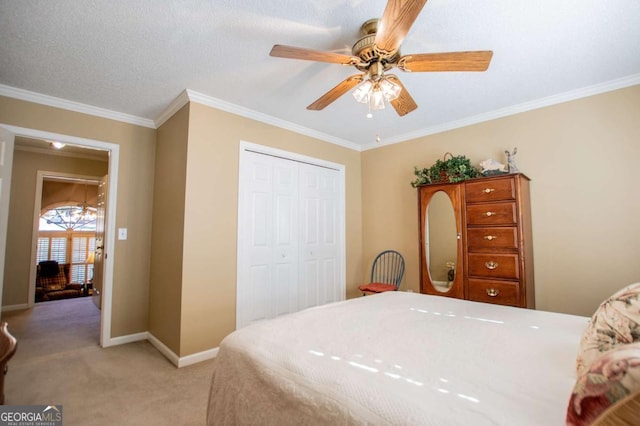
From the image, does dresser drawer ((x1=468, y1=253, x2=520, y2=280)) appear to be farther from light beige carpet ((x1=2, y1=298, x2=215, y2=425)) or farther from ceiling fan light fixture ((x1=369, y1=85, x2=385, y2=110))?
light beige carpet ((x1=2, y1=298, x2=215, y2=425))

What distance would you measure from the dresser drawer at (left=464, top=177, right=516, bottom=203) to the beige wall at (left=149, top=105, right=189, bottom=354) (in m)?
2.74

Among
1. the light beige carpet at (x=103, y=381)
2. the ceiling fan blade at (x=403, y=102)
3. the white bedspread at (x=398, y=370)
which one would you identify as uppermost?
the ceiling fan blade at (x=403, y=102)

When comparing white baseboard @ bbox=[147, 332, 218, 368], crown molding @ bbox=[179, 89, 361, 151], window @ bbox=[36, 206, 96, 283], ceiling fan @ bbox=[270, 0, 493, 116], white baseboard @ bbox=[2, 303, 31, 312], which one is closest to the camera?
ceiling fan @ bbox=[270, 0, 493, 116]

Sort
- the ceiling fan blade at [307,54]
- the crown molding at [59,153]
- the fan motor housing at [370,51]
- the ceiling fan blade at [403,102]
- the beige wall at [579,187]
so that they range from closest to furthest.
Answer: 1. the ceiling fan blade at [307,54]
2. the fan motor housing at [370,51]
3. the ceiling fan blade at [403,102]
4. the beige wall at [579,187]
5. the crown molding at [59,153]

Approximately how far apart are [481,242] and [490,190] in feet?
1.64

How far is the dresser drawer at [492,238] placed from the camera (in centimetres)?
256

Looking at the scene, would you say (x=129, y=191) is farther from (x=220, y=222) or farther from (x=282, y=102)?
(x=282, y=102)

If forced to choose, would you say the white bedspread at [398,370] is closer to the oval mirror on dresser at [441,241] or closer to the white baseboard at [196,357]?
the oval mirror on dresser at [441,241]

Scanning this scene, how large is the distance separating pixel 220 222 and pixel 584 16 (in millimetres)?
3066

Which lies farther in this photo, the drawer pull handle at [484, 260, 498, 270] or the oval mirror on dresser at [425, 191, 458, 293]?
the oval mirror on dresser at [425, 191, 458, 293]

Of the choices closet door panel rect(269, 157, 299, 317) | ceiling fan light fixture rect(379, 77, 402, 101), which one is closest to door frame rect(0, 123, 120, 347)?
closet door panel rect(269, 157, 299, 317)

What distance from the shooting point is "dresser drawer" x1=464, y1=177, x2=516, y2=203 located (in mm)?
2609

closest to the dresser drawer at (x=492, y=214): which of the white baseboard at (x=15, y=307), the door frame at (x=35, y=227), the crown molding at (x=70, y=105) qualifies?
the crown molding at (x=70, y=105)

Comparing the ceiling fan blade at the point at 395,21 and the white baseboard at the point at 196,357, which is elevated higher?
the ceiling fan blade at the point at 395,21
